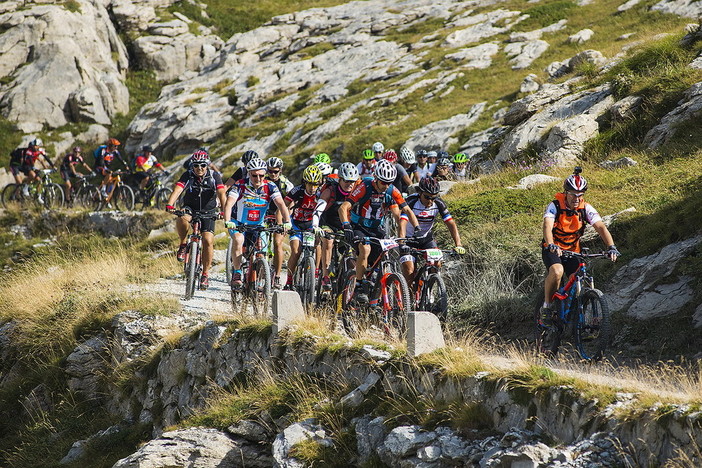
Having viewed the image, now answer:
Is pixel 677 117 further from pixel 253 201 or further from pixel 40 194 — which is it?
pixel 40 194

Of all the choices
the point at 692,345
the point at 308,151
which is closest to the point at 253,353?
the point at 692,345

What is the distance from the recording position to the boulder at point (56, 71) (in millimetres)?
43500

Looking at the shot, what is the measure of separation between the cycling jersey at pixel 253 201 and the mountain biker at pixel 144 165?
13.5 metres

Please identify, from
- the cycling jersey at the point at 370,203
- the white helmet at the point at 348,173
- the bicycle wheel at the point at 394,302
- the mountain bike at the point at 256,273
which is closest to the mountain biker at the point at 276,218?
→ the mountain bike at the point at 256,273

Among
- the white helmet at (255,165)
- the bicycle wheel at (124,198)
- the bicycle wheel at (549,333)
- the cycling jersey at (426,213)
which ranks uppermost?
the white helmet at (255,165)

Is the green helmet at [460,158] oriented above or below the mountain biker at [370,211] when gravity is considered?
below

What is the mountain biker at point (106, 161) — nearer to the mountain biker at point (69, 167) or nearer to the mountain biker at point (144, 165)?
the mountain biker at point (144, 165)

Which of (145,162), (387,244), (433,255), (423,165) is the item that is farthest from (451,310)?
(145,162)

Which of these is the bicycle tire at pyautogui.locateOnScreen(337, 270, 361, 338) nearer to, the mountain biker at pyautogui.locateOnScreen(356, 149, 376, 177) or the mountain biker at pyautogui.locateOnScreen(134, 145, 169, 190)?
the mountain biker at pyautogui.locateOnScreen(356, 149, 376, 177)

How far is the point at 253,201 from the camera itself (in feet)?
38.6

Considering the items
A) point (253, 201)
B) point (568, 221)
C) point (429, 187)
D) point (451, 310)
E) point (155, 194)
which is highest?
point (429, 187)

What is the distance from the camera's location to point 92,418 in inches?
493

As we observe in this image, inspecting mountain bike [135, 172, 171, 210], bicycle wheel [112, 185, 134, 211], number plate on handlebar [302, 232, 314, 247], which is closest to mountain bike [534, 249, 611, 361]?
number plate on handlebar [302, 232, 314, 247]

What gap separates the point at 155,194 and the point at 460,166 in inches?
417
